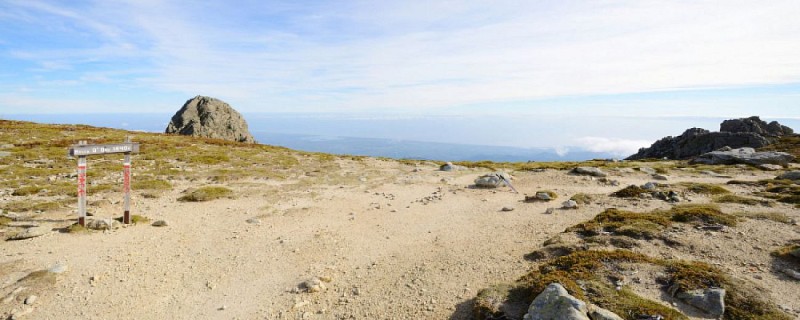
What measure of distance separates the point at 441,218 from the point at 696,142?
66853 mm

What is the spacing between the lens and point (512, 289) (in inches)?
376

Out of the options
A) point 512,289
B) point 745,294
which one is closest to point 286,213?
point 512,289

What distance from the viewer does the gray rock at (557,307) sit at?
7.05 meters

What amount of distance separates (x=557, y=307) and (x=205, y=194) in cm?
1959

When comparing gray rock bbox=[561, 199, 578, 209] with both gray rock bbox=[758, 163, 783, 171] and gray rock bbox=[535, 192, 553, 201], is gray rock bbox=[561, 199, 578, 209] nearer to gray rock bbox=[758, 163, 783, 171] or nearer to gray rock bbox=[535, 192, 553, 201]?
gray rock bbox=[535, 192, 553, 201]

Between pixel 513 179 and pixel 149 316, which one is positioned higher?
pixel 513 179

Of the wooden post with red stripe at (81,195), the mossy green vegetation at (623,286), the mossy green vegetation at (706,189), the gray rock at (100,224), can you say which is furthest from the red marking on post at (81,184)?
the mossy green vegetation at (706,189)

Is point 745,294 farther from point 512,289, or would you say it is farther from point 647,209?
point 647,209

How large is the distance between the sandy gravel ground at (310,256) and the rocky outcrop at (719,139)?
2133 inches

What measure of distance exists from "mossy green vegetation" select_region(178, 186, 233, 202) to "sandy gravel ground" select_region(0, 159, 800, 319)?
79 cm

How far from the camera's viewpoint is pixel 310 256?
13.0 metres

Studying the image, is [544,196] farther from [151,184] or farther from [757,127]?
[757,127]

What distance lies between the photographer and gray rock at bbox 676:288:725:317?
796cm

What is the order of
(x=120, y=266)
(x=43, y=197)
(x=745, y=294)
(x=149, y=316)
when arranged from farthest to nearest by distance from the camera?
(x=43, y=197)
(x=120, y=266)
(x=149, y=316)
(x=745, y=294)
